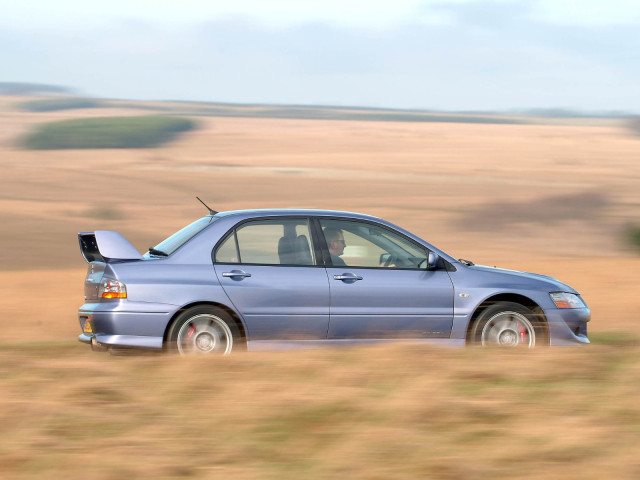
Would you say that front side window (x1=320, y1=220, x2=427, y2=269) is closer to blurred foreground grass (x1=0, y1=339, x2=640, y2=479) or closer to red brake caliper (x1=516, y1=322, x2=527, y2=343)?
red brake caliper (x1=516, y1=322, x2=527, y2=343)

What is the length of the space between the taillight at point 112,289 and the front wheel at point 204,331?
17.6 inches

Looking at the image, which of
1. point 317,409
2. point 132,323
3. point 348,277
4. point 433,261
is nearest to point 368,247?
point 348,277

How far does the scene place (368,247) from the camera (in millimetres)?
7570

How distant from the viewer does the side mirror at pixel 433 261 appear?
7.42 metres

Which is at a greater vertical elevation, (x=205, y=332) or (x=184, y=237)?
(x=184, y=237)

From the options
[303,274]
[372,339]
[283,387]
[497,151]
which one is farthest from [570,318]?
[497,151]

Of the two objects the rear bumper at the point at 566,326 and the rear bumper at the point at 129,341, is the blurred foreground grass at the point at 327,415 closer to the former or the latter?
the rear bumper at the point at 129,341

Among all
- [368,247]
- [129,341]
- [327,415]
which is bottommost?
[327,415]

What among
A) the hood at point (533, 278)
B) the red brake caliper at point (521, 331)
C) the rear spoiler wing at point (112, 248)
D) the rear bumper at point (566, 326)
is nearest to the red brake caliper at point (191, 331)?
the rear spoiler wing at point (112, 248)

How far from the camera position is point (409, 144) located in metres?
69.4

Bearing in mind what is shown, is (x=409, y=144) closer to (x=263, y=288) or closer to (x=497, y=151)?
(x=497, y=151)

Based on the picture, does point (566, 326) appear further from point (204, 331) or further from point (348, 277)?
point (204, 331)

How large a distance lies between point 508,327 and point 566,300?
1.79ft

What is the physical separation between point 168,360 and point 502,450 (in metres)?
2.44
